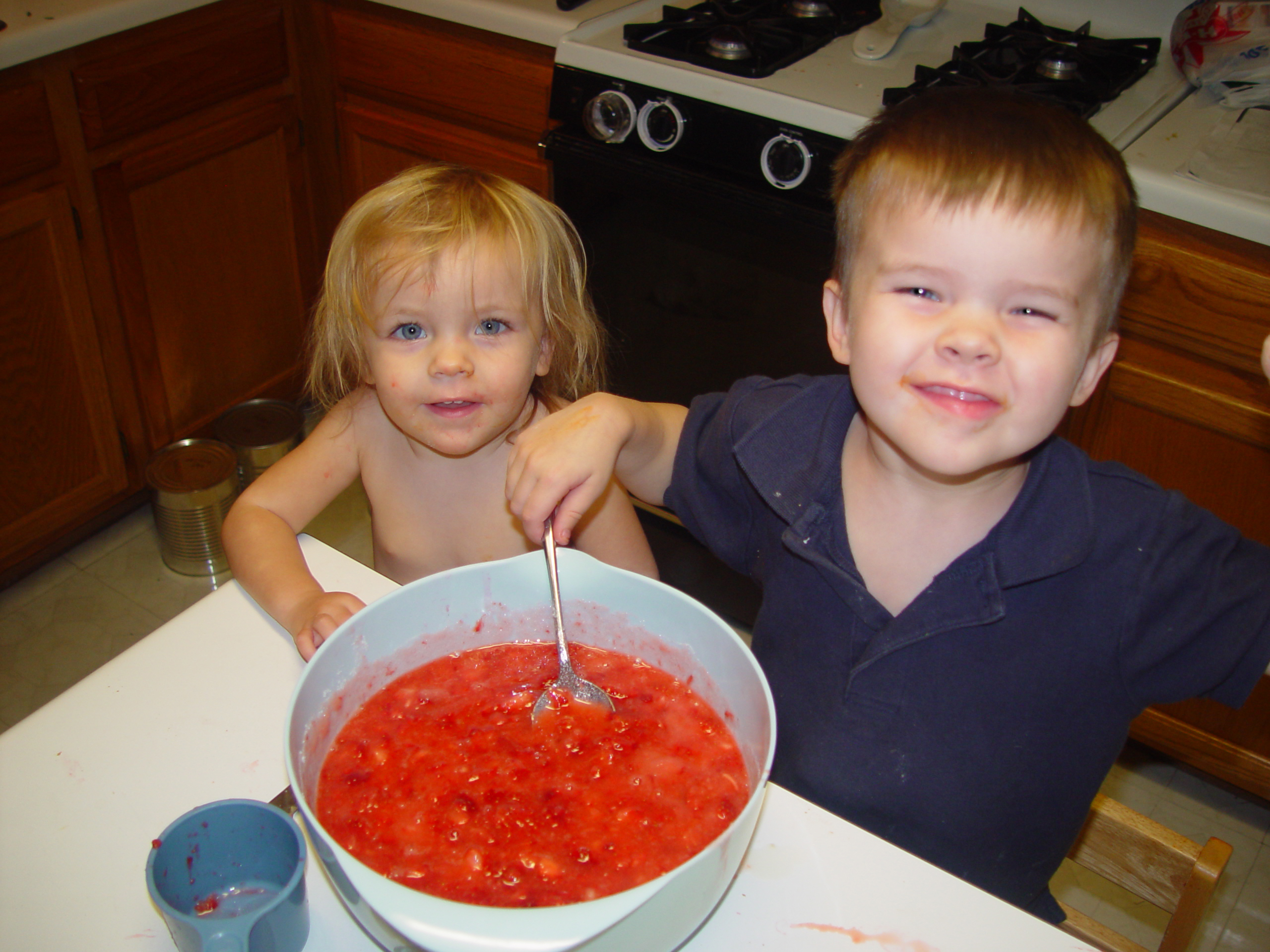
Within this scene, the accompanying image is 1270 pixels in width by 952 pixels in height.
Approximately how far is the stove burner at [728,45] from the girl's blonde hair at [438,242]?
491 millimetres

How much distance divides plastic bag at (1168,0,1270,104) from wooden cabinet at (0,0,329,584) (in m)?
1.52

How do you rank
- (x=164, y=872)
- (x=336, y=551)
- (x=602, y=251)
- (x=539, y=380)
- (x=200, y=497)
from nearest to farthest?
1. (x=164, y=872)
2. (x=336, y=551)
3. (x=539, y=380)
4. (x=602, y=251)
5. (x=200, y=497)

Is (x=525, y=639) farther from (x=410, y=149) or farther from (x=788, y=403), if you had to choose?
(x=410, y=149)

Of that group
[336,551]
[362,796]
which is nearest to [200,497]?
[336,551]

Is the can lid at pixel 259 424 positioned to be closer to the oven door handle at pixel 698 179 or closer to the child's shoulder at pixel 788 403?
the oven door handle at pixel 698 179

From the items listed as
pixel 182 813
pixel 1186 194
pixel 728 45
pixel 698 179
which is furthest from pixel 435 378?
pixel 1186 194

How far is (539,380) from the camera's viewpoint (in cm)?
125

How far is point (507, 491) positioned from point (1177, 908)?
63 cm

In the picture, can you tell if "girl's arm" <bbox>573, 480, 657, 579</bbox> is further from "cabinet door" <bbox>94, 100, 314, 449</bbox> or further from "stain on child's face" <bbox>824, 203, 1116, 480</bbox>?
"cabinet door" <bbox>94, 100, 314, 449</bbox>

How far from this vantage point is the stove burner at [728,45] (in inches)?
58.9

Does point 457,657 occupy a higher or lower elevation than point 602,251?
higher

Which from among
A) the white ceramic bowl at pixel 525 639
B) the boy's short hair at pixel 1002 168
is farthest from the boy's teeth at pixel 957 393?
the white ceramic bowl at pixel 525 639

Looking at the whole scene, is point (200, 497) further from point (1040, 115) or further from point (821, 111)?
A: point (1040, 115)

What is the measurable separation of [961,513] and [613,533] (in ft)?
1.33
